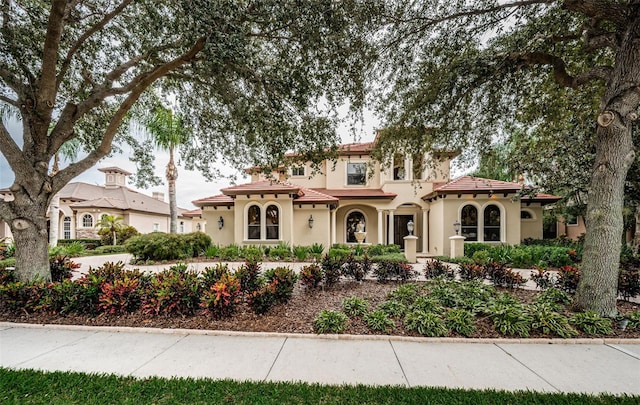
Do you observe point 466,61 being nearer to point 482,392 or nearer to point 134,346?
point 482,392

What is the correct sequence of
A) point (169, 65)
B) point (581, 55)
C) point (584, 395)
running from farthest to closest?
point (581, 55), point (169, 65), point (584, 395)

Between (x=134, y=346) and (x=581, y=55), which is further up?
(x=581, y=55)

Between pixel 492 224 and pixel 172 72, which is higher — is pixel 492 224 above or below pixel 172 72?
below

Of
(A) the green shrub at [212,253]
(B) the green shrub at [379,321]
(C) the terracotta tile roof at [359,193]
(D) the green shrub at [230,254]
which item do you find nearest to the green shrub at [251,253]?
(D) the green shrub at [230,254]

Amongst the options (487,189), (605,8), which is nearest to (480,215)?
(487,189)

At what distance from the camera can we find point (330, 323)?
14.6 feet

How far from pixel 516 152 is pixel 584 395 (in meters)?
9.92

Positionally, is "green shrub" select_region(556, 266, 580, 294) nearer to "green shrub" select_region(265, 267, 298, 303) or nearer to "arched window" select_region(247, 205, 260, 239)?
"green shrub" select_region(265, 267, 298, 303)

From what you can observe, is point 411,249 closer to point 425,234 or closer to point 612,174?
point 425,234

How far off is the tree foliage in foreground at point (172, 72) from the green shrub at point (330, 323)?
3570 millimetres

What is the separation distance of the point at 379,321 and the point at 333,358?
1.25 meters

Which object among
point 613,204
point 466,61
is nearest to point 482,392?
point 613,204

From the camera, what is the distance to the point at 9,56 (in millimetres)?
5828

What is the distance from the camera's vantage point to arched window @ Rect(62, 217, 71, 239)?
71.5 ft
